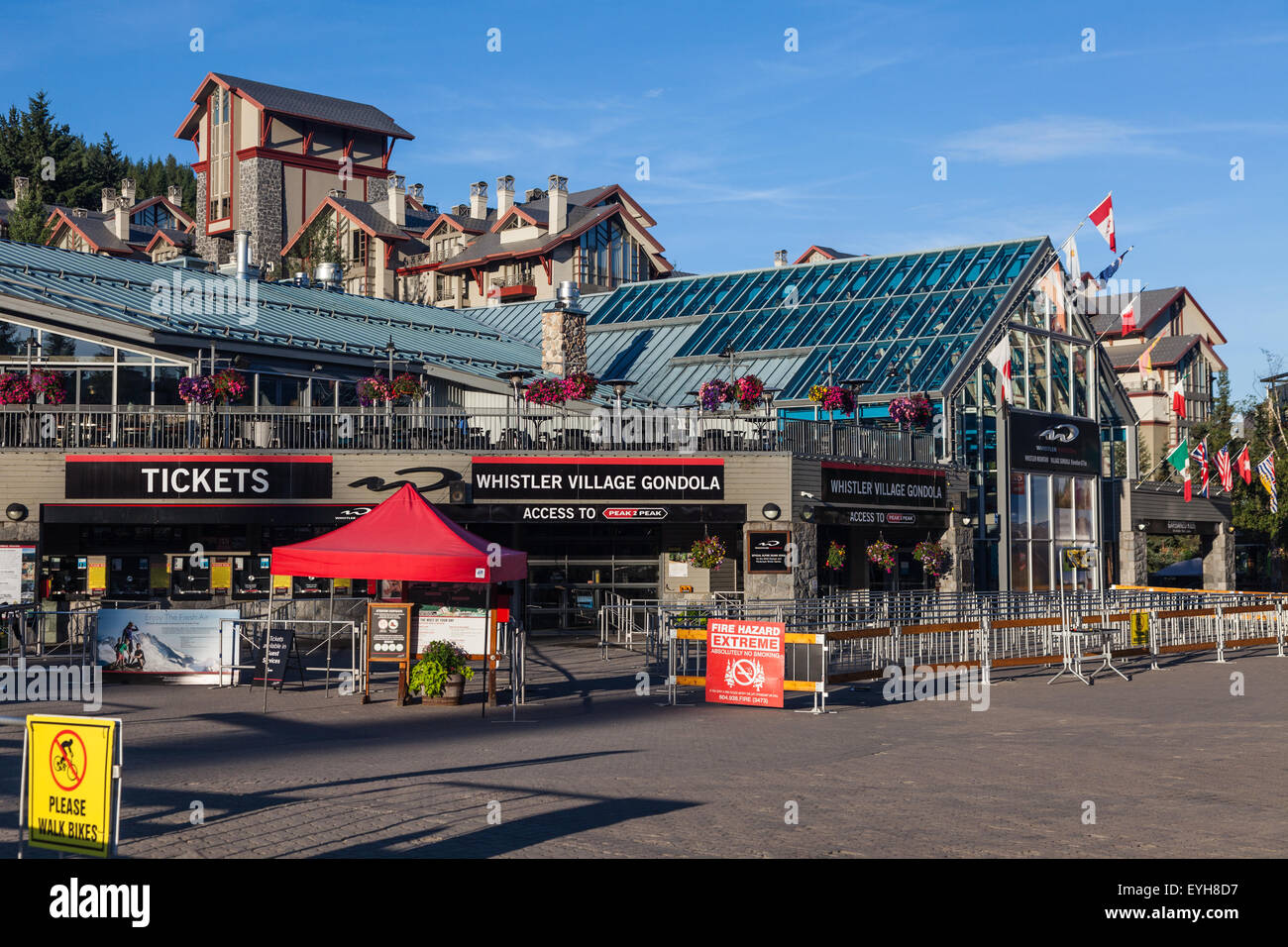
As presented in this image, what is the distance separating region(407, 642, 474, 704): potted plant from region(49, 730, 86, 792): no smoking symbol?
423 inches

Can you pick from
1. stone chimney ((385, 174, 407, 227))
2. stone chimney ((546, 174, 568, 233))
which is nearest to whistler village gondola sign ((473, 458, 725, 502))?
stone chimney ((546, 174, 568, 233))

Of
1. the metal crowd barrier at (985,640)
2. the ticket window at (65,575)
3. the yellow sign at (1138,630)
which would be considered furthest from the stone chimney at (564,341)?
the yellow sign at (1138,630)

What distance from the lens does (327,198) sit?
253ft

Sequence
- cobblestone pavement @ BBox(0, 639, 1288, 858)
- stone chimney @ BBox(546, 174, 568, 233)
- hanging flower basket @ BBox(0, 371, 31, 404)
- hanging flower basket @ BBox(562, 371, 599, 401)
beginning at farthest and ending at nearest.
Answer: stone chimney @ BBox(546, 174, 568, 233) < hanging flower basket @ BBox(562, 371, 599, 401) < hanging flower basket @ BBox(0, 371, 31, 404) < cobblestone pavement @ BBox(0, 639, 1288, 858)

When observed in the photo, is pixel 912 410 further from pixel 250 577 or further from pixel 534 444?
pixel 250 577

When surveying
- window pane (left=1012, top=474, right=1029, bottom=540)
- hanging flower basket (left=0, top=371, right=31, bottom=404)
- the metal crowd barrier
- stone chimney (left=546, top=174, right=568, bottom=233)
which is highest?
stone chimney (left=546, top=174, right=568, bottom=233)

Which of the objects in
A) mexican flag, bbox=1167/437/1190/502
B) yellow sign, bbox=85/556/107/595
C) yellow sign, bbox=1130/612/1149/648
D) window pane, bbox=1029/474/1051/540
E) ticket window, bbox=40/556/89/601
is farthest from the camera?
mexican flag, bbox=1167/437/1190/502

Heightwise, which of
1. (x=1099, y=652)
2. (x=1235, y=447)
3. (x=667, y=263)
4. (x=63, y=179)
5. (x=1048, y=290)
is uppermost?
(x=63, y=179)

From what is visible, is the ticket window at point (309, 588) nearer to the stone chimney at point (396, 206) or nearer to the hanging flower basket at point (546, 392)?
the hanging flower basket at point (546, 392)

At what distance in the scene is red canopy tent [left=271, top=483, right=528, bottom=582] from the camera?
19.1m

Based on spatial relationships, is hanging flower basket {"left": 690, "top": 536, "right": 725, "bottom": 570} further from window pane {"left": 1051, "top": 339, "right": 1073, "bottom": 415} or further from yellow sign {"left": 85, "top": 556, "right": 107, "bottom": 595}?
window pane {"left": 1051, "top": 339, "right": 1073, "bottom": 415}

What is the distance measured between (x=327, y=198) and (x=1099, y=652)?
59772 millimetres
